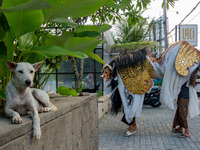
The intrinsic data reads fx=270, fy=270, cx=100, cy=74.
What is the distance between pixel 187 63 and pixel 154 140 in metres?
1.87

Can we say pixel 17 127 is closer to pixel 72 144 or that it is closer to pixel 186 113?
pixel 72 144

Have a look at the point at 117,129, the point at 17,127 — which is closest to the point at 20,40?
the point at 17,127

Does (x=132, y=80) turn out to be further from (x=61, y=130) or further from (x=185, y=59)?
(x=61, y=130)

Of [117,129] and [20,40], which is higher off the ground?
[20,40]

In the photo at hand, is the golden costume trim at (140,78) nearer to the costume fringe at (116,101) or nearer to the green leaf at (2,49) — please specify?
the costume fringe at (116,101)

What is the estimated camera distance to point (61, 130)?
8.77ft

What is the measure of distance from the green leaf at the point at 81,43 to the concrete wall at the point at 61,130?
63cm

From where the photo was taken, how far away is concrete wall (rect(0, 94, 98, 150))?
1.79 metres

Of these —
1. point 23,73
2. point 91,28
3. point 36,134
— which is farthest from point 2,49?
point 91,28

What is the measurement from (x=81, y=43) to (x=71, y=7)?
47 centimetres

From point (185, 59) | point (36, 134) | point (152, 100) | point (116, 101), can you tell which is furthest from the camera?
point (152, 100)

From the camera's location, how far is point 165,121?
334 inches

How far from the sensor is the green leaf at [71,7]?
235 cm

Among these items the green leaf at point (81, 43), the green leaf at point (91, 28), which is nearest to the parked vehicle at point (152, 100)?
the green leaf at point (91, 28)
